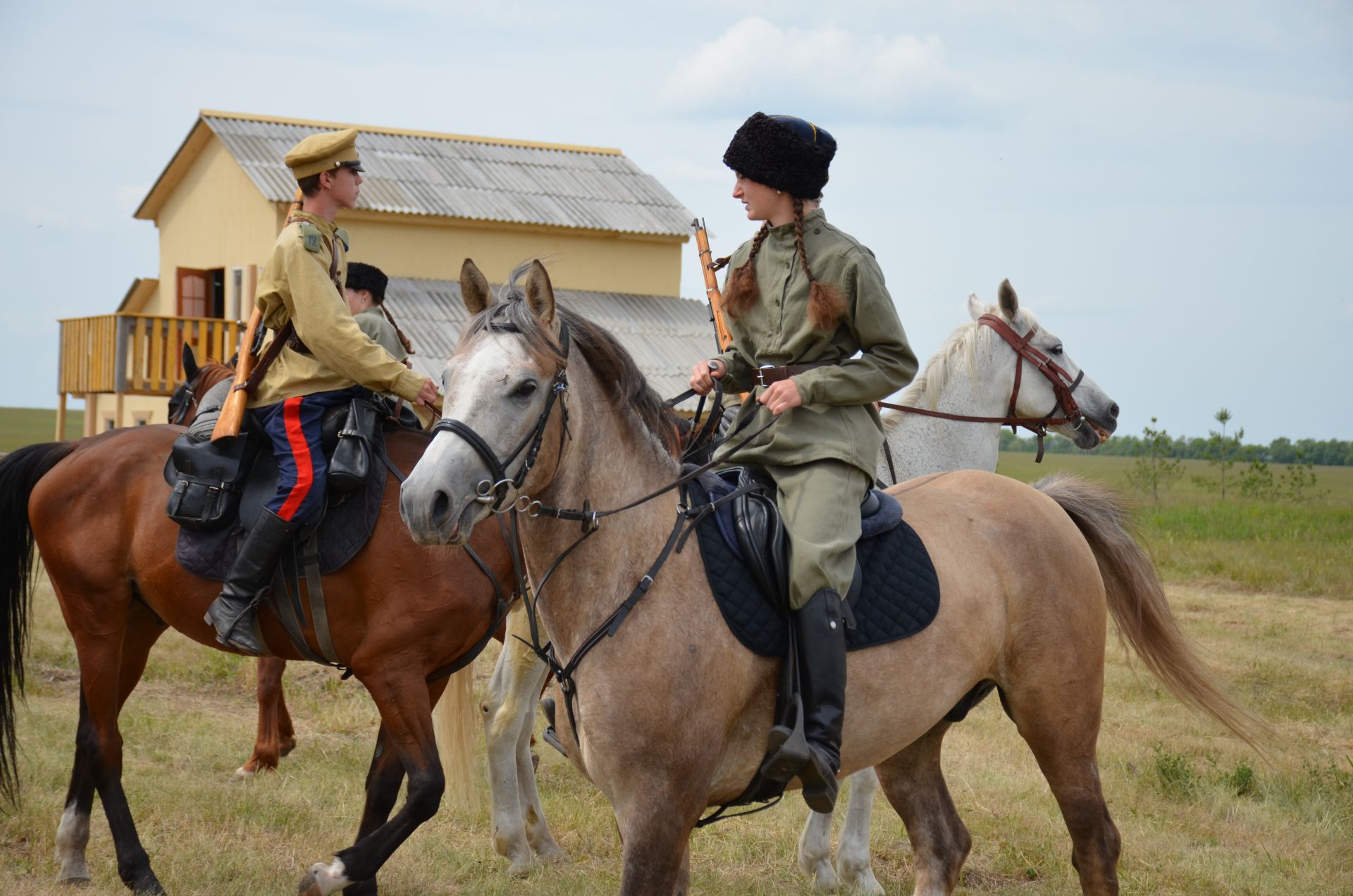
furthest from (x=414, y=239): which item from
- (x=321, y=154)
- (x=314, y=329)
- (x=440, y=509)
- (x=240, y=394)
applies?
(x=440, y=509)

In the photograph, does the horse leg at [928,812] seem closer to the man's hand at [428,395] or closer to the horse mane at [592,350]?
the horse mane at [592,350]

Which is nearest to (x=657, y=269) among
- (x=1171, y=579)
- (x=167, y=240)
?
(x=167, y=240)

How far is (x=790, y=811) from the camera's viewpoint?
652 cm

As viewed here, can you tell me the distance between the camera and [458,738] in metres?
5.96

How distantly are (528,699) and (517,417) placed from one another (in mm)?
3131

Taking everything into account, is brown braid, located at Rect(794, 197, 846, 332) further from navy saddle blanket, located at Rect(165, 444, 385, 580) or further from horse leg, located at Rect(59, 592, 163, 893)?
A: horse leg, located at Rect(59, 592, 163, 893)

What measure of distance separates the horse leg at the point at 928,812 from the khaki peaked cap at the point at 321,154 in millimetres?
3265

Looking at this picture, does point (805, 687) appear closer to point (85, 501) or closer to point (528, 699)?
point (528, 699)

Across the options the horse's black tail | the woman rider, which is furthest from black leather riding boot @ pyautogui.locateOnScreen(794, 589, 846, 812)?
the horse's black tail

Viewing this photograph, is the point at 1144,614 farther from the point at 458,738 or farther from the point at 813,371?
the point at 458,738

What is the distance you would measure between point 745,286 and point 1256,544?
16.1 meters

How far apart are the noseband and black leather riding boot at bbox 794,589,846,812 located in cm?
90

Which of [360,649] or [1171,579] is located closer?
[360,649]

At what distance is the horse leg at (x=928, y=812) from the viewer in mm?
4383
